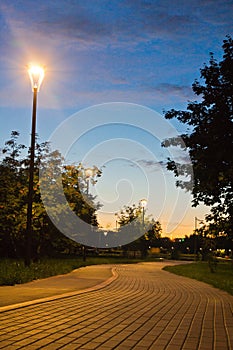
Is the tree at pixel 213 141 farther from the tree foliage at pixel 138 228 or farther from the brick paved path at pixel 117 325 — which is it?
the tree foliage at pixel 138 228

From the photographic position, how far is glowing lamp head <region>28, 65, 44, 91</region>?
18734 millimetres

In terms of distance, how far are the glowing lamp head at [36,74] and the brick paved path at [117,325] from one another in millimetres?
9634

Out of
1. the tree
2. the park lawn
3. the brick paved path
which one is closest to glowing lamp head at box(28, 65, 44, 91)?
the tree

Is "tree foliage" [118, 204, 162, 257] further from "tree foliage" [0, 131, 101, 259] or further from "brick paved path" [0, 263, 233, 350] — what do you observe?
"brick paved path" [0, 263, 233, 350]

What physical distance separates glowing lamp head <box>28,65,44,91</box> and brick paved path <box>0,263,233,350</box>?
963 centimetres

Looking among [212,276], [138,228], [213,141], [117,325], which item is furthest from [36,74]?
[138,228]

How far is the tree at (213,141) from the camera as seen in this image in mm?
16891

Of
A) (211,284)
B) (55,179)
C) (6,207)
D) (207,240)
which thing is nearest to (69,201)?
(55,179)

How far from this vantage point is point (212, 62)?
20016mm

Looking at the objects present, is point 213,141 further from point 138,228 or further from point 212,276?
point 138,228

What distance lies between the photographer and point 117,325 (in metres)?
8.09

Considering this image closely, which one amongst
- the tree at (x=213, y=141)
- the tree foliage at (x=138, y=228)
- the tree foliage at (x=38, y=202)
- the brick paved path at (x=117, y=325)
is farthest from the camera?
the tree foliage at (x=138, y=228)

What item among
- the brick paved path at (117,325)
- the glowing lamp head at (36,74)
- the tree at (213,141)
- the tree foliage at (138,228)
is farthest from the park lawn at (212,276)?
the tree foliage at (138,228)

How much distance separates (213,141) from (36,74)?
23.1ft
